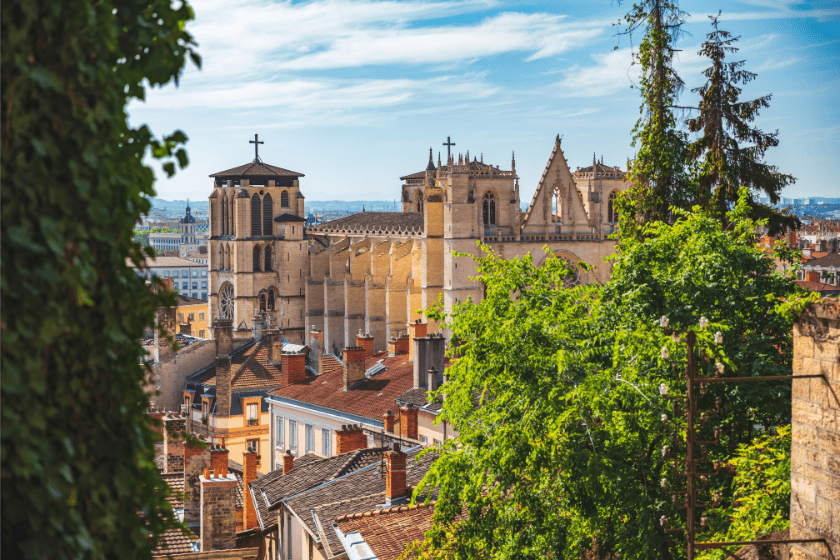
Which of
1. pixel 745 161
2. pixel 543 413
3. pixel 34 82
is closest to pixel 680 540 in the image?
pixel 543 413

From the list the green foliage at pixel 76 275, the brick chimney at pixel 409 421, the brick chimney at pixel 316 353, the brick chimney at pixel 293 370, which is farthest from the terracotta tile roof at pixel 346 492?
the brick chimney at pixel 316 353

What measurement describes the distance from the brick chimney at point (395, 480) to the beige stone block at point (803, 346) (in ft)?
37.2

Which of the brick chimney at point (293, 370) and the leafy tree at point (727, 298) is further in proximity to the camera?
the brick chimney at point (293, 370)

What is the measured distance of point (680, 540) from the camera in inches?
449

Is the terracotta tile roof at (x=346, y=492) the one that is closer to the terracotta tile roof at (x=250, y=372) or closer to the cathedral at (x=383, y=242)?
the terracotta tile roof at (x=250, y=372)

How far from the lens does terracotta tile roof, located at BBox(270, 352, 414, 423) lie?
31.0 m

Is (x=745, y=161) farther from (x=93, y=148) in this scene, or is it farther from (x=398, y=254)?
(x=398, y=254)

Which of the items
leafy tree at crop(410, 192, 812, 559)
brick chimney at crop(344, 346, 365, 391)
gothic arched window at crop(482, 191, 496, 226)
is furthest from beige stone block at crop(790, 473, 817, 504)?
gothic arched window at crop(482, 191, 496, 226)

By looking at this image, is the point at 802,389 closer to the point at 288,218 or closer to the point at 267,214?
the point at 288,218

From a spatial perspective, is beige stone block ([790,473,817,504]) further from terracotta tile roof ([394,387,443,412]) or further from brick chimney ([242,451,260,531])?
terracotta tile roof ([394,387,443,412])

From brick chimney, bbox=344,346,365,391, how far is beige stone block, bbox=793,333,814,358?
26097mm

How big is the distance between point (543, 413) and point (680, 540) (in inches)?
87.9

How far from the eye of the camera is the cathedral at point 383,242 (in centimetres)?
5734

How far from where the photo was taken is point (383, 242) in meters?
66.8
